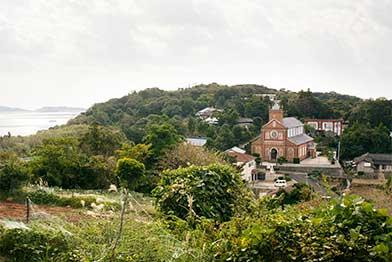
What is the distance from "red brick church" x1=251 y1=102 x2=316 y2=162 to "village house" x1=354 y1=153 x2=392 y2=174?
5.86 metres

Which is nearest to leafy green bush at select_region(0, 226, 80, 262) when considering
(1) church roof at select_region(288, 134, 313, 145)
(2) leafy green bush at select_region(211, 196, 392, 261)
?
(2) leafy green bush at select_region(211, 196, 392, 261)

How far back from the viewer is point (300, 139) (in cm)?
3359

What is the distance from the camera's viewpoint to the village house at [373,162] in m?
25.2

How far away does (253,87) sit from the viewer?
169 ft

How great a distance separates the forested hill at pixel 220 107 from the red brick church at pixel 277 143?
1011mm

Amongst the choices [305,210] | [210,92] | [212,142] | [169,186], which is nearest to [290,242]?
[305,210]

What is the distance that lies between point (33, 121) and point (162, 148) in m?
10.5

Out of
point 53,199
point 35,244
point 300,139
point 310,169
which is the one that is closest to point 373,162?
point 310,169

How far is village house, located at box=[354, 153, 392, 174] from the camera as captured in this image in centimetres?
2522

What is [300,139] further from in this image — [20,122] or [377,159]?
[20,122]

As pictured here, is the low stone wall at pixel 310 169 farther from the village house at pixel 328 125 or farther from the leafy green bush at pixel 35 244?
the leafy green bush at pixel 35 244

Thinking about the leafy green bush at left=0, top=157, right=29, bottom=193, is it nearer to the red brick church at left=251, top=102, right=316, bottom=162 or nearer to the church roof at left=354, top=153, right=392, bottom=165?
the church roof at left=354, top=153, right=392, bottom=165

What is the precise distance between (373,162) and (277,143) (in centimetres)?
803

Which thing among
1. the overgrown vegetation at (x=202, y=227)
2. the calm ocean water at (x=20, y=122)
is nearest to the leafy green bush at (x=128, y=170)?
the overgrown vegetation at (x=202, y=227)
